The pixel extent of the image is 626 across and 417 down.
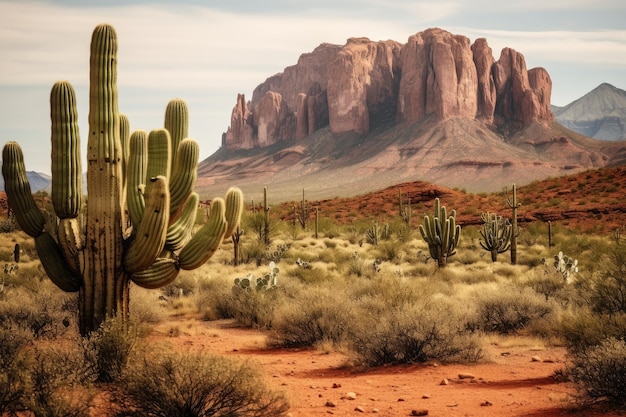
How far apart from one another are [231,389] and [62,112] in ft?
15.1

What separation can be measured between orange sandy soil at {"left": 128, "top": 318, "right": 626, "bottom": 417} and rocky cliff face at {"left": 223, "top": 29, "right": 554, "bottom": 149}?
105 metres

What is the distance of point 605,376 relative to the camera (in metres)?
6.34

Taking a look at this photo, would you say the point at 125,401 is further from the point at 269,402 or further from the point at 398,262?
the point at 398,262

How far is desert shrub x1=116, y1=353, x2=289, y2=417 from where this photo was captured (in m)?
5.76

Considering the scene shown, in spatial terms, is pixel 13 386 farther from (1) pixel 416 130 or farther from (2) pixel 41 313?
(1) pixel 416 130

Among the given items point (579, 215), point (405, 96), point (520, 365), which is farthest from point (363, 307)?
point (405, 96)

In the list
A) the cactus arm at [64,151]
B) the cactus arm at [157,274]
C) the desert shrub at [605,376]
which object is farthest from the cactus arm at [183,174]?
the desert shrub at [605,376]

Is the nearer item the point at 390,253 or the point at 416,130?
the point at 390,253

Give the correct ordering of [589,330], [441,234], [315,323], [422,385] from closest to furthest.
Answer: [422,385], [589,330], [315,323], [441,234]

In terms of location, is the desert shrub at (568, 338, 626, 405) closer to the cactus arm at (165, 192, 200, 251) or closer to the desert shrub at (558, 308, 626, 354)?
the desert shrub at (558, 308, 626, 354)

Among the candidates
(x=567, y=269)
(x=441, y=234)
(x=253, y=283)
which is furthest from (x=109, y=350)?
(x=441, y=234)

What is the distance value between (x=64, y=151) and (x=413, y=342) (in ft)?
16.5

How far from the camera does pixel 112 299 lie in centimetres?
846

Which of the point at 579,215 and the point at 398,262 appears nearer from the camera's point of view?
the point at 398,262
